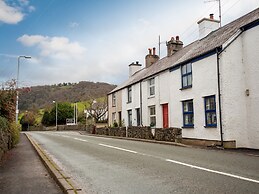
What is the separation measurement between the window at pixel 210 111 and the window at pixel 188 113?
1598 millimetres

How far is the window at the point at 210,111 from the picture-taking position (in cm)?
1608

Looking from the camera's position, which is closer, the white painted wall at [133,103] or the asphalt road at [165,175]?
the asphalt road at [165,175]

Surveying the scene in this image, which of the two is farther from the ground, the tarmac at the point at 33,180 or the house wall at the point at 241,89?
the house wall at the point at 241,89

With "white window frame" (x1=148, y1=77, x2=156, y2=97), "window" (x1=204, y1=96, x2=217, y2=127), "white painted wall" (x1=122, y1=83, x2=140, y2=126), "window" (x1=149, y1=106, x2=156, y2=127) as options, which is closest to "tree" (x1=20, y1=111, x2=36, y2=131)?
"white painted wall" (x1=122, y1=83, x2=140, y2=126)

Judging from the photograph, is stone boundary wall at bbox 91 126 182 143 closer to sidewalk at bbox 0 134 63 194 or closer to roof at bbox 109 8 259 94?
roof at bbox 109 8 259 94

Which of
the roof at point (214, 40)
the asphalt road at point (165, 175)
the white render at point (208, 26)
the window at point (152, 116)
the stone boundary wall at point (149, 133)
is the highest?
the white render at point (208, 26)

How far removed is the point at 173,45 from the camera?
2719cm

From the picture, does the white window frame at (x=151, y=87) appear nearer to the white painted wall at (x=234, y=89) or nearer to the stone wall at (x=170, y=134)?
the stone wall at (x=170, y=134)

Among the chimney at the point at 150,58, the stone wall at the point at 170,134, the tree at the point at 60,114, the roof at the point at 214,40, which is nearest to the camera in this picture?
the roof at the point at 214,40

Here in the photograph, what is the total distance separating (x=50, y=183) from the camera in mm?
7121

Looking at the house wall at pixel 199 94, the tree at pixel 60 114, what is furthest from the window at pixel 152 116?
the tree at pixel 60 114

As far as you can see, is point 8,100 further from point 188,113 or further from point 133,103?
point 133,103

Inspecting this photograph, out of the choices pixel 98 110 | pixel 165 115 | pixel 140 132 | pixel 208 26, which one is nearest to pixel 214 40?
pixel 208 26

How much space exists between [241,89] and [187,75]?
4449 mm
